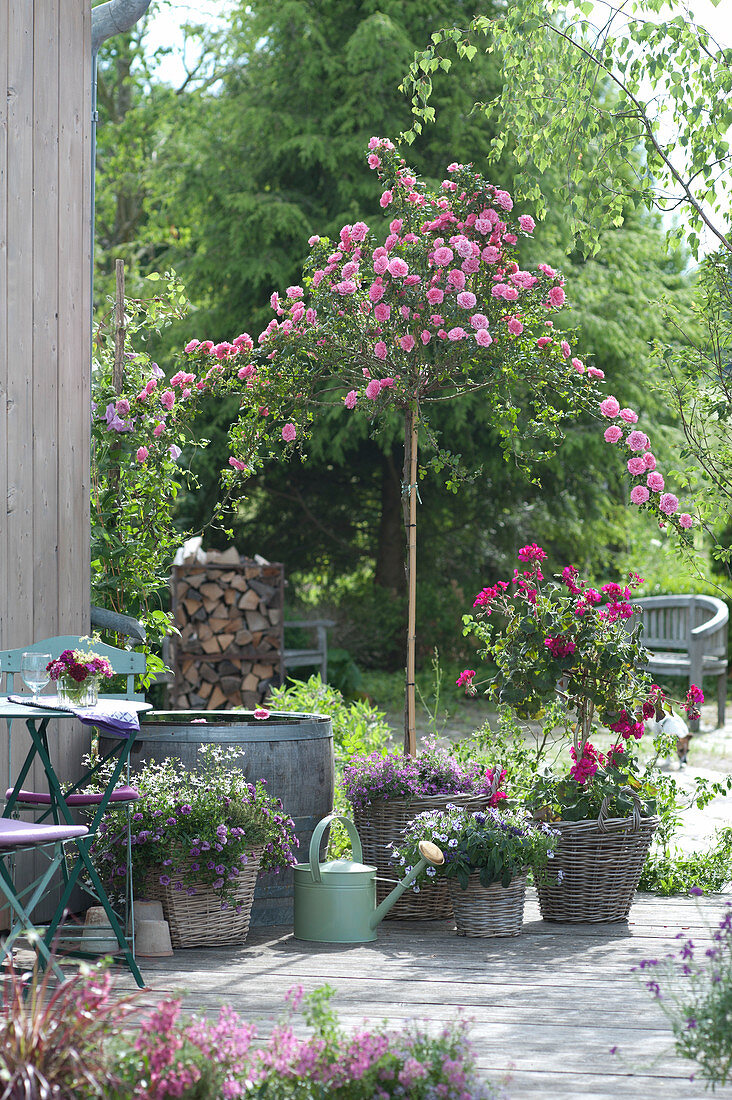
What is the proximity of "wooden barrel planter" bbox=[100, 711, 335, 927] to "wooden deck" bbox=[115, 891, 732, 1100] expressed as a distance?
133 mm

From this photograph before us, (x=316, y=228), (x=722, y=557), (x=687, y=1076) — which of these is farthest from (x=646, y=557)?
(x=687, y=1076)

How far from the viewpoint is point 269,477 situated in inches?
465

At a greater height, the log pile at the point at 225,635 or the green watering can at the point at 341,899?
the log pile at the point at 225,635

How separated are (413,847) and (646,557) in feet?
33.1

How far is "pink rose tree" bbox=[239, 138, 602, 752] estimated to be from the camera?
465 centimetres

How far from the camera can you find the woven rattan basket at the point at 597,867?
4059 mm

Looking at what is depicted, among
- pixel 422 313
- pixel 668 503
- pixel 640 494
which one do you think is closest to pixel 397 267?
pixel 422 313

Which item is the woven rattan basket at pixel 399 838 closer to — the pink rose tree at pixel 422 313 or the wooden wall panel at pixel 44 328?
the pink rose tree at pixel 422 313

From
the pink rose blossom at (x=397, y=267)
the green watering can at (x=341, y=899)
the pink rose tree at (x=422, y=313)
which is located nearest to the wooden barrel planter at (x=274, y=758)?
the green watering can at (x=341, y=899)

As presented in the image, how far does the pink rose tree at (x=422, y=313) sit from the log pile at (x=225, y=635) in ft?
11.1

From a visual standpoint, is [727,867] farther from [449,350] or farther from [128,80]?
[128,80]

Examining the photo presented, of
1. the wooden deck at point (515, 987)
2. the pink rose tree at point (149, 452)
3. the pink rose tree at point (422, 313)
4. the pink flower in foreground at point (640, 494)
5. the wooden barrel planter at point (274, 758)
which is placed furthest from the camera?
the pink rose tree at point (149, 452)

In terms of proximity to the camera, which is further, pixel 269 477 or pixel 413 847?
pixel 269 477

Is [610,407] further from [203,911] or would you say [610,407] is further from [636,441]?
[203,911]
